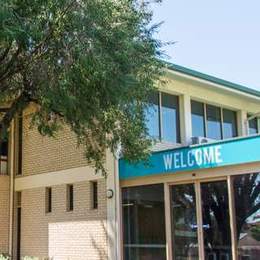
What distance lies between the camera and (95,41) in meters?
11.4

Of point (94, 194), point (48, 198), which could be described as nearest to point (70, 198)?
point (94, 194)

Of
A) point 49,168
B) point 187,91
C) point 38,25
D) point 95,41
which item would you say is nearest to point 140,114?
point 95,41

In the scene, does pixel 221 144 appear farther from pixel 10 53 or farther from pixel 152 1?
pixel 10 53

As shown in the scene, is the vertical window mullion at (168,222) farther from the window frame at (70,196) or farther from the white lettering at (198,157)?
the window frame at (70,196)

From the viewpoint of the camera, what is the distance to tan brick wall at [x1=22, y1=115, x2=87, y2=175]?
18.1 m

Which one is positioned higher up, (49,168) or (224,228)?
(49,168)

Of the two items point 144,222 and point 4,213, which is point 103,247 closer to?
point 144,222

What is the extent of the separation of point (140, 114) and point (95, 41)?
2.81 meters

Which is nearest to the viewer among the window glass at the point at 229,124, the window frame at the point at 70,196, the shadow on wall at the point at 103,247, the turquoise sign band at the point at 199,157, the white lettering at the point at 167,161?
the turquoise sign band at the point at 199,157

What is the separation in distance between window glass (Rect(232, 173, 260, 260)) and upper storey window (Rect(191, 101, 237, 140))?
5477mm

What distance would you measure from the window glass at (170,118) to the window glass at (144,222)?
2.58m

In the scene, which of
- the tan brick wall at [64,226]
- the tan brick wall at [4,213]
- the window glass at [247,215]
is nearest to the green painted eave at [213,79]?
the tan brick wall at [64,226]

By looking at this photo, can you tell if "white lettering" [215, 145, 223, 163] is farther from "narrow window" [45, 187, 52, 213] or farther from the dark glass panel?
"narrow window" [45, 187, 52, 213]

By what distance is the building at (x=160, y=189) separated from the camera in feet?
44.0
